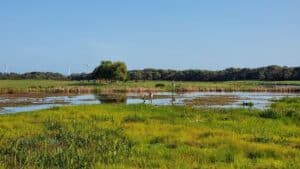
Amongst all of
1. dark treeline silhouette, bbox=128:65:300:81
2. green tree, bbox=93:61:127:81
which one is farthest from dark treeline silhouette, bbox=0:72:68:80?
green tree, bbox=93:61:127:81

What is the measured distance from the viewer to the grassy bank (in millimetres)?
14875

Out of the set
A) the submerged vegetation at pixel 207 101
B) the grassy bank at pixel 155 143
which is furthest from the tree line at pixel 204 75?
the grassy bank at pixel 155 143

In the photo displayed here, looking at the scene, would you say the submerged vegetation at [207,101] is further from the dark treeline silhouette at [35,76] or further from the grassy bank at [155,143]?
the dark treeline silhouette at [35,76]

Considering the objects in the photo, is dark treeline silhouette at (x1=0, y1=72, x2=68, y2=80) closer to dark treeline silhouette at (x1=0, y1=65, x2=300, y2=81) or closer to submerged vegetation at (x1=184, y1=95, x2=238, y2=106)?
dark treeline silhouette at (x1=0, y1=65, x2=300, y2=81)

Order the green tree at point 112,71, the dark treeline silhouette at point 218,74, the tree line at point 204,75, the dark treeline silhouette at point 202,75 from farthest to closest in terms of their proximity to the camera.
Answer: the dark treeline silhouette at point 218,74 < the dark treeline silhouette at point 202,75 < the tree line at point 204,75 < the green tree at point 112,71

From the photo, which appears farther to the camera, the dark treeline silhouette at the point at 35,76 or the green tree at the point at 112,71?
the dark treeline silhouette at the point at 35,76

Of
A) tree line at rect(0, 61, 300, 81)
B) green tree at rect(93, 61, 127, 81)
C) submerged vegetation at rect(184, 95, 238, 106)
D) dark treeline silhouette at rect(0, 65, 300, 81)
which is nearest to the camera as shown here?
submerged vegetation at rect(184, 95, 238, 106)

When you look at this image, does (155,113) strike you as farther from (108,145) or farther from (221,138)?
(108,145)

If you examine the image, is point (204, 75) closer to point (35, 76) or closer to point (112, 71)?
point (112, 71)

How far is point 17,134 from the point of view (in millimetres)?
21281

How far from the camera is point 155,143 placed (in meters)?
19.6

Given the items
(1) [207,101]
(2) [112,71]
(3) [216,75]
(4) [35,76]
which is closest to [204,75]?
(3) [216,75]

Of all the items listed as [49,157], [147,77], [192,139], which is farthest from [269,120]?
[147,77]

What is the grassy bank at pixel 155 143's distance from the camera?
14875 mm
